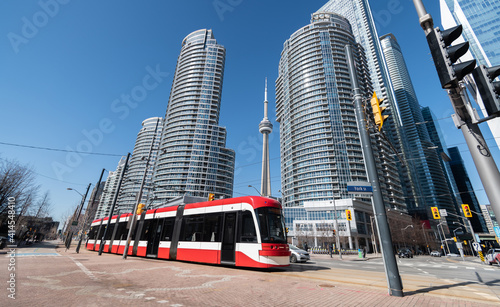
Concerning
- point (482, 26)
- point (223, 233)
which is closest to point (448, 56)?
point (223, 233)

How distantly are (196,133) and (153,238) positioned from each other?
92483 millimetres

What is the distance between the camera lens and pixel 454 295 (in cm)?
596

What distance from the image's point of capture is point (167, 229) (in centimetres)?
1454

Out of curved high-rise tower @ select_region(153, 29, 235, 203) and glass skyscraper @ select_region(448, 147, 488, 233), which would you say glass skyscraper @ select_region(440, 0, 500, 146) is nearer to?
curved high-rise tower @ select_region(153, 29, 235, 203)

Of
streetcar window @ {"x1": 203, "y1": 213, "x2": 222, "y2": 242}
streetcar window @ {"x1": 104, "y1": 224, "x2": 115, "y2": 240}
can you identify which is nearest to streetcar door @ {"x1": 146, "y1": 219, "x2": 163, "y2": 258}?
streetcar window @ {"x1": 203, "y1": 213, "x2": 222, "y2": 242}

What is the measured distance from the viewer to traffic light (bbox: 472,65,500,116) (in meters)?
2.80

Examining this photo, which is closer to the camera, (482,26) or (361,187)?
(361,187)

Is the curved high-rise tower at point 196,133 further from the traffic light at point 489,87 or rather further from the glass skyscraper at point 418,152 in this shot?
the traffic light at point 489,87

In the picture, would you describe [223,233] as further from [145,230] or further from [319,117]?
[319,117]

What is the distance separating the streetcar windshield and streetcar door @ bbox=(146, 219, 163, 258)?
874cm

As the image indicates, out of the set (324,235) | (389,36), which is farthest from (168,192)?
(389,36)

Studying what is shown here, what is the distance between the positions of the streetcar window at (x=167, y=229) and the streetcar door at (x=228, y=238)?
16.3 feet

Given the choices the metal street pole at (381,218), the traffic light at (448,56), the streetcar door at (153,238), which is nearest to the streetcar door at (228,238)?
A: the streetcar door at (153,238)

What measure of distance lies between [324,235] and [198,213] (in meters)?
56.3
